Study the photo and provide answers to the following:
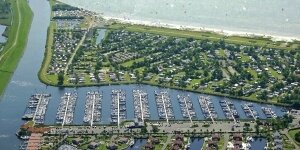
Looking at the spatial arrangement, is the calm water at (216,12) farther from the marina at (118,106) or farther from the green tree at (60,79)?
the marina at (118,106)

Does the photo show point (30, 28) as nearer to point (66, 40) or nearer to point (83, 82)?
point (66, 40)

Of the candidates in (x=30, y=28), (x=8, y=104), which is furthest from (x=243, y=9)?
(x=8, y=104)

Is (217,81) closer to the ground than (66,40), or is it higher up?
closer to the ground

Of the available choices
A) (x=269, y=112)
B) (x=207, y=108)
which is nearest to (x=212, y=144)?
(x=207, y=108)

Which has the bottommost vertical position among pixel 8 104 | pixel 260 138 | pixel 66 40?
pixel 260 138

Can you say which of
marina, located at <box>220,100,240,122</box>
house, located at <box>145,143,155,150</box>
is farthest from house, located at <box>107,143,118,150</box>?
marina, located at <box>220,100,240,122</box>

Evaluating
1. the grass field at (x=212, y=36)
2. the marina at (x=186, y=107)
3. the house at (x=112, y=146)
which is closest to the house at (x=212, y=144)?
the marina at (x=186, y=107)
